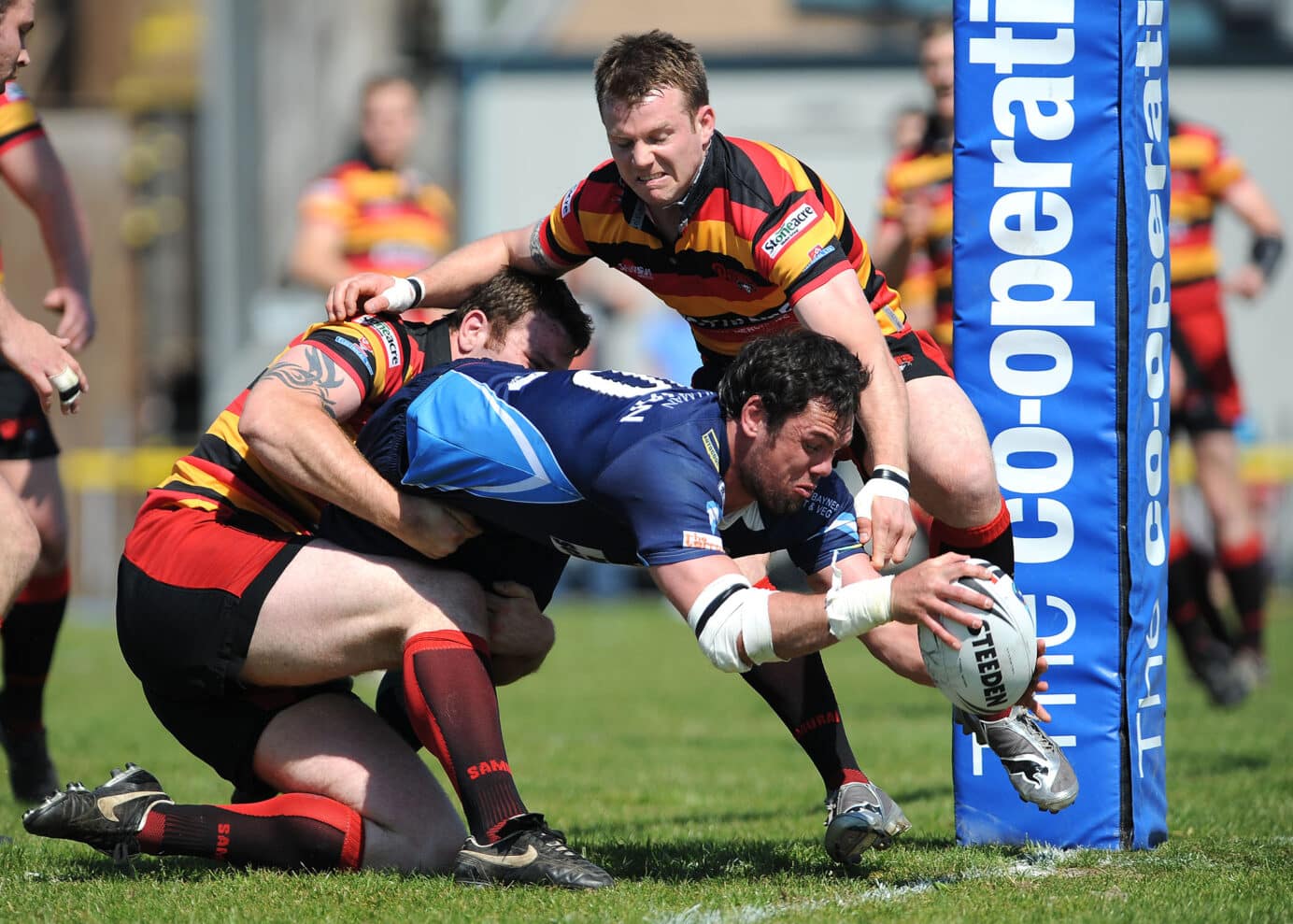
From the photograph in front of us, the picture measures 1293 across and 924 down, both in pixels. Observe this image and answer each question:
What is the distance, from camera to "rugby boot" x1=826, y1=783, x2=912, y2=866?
4137 mm

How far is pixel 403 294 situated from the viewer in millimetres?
4641

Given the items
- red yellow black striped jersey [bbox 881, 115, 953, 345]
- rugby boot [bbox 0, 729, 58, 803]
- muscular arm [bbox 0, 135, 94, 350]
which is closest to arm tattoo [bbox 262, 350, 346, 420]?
muscular arm [bbox 0, 135, 94, 350]

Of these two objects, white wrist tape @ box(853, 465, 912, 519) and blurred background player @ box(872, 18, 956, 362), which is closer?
white wrist tape @ box(853, 465, 912, 519)

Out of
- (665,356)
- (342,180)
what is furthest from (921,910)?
(665,356)

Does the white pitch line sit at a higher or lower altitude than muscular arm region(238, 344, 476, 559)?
lower

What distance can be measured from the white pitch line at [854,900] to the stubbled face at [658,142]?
5.96 feet

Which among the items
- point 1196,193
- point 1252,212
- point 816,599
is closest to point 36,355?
point 816,599

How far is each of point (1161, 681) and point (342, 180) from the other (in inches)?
227

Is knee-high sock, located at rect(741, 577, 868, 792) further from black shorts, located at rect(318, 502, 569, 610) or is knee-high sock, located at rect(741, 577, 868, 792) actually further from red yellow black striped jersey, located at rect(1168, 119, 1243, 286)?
red yellow black striped jersey, located at rect(1168, 119, 1243, 286)

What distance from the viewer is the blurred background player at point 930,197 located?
23.6 feet

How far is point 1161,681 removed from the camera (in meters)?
4.69

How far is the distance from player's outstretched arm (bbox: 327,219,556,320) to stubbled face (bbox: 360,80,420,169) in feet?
13.2

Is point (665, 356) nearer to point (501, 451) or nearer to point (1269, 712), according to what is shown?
point (1269, 712)

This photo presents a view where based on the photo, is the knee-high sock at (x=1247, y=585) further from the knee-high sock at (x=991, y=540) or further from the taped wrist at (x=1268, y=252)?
the knee-high sock at (x=991, y=540)
